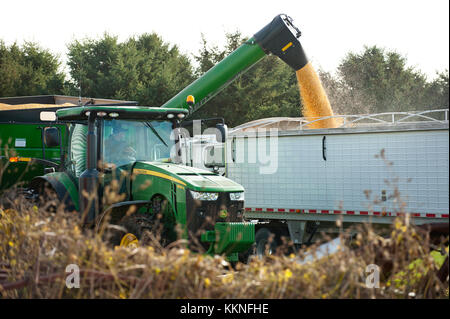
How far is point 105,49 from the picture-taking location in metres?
35.2

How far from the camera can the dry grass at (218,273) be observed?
4430mm

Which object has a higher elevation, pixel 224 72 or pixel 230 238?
pixel 224 72

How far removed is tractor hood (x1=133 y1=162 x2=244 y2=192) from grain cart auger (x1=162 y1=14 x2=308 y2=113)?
14.0 feet

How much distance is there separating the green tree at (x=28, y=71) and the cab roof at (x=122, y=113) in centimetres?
2599

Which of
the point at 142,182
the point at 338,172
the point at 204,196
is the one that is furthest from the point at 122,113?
the point at 338,172

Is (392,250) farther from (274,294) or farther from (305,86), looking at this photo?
(305,86)

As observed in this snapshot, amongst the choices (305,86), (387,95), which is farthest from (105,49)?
(305,86)

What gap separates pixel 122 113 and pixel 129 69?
26.0 m

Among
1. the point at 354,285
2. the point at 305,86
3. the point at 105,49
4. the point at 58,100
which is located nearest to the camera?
the point at 354,285

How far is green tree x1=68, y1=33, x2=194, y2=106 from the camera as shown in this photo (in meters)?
32.5

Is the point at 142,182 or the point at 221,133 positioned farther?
the point at 221,133

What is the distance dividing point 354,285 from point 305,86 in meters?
9.21

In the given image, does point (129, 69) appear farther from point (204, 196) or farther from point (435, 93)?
point (204, 196)

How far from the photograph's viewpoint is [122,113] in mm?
8430
